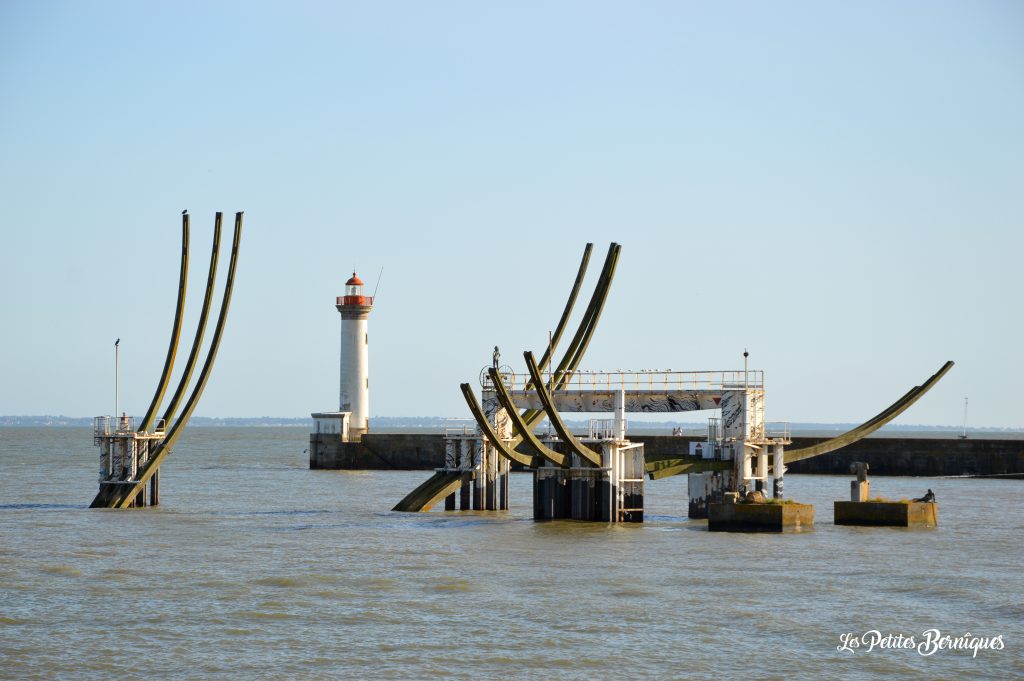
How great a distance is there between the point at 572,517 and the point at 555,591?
14.8 metres

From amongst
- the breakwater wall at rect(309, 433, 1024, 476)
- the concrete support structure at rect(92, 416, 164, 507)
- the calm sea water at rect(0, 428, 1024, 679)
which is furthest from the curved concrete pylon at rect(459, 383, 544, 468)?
the breakwater wall at rect(309, 433, 1024, 476)

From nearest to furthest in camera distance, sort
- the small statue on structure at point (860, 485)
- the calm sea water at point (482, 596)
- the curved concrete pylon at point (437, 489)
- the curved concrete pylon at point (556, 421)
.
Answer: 1. the calm sea water at point (482, 596)
2. the curved concrete pylon at point (556, 421)
3. the small statue on structure at point (860, 485)
4. the curved concrete pylon at point (437, 489)

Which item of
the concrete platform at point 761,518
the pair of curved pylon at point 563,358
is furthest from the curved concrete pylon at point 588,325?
the concrete platform at point 761,518

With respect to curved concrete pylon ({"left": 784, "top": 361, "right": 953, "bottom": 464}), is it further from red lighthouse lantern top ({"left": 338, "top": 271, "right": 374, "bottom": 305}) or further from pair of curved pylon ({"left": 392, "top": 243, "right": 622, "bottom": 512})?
red lighthouse lantern top ({"left": 338, "top": 271, "right": 374, "bottom": 305})

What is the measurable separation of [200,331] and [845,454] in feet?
168

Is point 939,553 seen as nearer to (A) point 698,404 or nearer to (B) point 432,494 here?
(A) point 698,404


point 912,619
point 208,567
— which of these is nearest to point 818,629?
point 912,619

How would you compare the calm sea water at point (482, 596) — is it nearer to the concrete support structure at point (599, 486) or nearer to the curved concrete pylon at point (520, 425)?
the concrete support structure at point (599, 486)

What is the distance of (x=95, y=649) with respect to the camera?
80.2 ft

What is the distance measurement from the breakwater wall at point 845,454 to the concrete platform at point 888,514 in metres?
35.3

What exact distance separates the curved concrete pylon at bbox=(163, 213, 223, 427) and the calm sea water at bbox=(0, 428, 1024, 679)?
4036 mm

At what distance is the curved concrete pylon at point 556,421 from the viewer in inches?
1603

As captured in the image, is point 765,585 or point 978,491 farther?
point 978,491

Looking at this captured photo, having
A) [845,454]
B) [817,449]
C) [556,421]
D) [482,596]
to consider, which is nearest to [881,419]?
[817,449]
